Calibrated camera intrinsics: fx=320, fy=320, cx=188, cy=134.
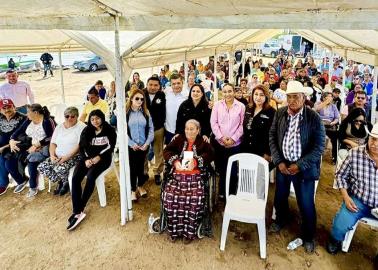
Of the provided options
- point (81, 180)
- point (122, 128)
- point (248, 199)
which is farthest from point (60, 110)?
point (248, 199)

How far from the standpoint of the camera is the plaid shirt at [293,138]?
3.18 metres

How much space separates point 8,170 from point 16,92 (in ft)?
6.69

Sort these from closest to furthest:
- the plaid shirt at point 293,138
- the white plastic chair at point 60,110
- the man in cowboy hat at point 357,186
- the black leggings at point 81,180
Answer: the man in cowboy hat at point 357,186 < the plaid shirt at point 293,138 < the black leggings at point 81,180 < the white plastic chair at point 60,110

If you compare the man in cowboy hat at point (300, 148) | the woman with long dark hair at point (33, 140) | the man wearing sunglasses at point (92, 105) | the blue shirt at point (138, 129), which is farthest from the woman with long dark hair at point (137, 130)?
the man in cowboy hat at point (300, 148)

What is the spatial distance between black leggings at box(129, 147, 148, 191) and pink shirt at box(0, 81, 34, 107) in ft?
10.5

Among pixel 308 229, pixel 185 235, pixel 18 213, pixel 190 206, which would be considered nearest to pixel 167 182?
pixel 190 206

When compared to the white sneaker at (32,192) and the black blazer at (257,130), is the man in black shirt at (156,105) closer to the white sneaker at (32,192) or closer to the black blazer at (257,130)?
the black blazer at (257,130)

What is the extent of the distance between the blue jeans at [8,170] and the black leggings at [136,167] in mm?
1886

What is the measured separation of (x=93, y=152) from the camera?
4.14m

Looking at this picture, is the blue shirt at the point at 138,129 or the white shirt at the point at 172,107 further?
the white shirt at the point at 172,107

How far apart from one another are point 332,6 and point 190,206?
226 cm

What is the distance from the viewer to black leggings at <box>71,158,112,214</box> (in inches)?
154

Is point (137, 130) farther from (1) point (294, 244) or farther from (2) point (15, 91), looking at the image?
(2) point (15, 91)

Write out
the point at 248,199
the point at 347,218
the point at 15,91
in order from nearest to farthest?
the point at 347,218 → the point at 248,199 → the point at 15,91
